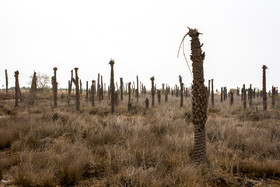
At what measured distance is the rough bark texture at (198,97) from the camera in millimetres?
3996

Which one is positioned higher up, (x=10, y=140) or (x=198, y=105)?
(x=198, y=105)

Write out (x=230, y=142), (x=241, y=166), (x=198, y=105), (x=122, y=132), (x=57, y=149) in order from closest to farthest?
(x=198, y=105)
(x=241, y=166)
(x=57, y=149)
(x=230, y=142)
(x=122, y=132)

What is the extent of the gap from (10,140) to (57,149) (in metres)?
2.25

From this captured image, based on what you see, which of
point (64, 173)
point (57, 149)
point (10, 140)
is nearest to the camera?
point (64, 173)

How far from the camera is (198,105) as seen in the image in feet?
13.1

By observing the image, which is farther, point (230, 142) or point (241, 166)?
point (230, 142)

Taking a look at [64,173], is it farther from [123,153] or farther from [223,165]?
[223,165]

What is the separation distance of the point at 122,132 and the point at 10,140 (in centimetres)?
386

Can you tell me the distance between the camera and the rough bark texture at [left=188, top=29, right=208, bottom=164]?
157 inches

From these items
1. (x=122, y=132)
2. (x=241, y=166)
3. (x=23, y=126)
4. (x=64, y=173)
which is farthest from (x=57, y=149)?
(x=241, y=166)

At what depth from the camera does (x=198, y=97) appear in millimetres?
3998

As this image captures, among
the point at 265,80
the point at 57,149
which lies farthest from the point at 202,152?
the point at 265,80

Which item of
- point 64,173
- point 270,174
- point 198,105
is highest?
point 198,105

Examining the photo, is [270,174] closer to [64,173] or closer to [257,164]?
[257,164]
